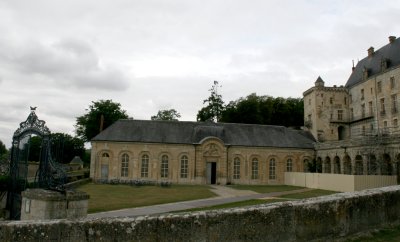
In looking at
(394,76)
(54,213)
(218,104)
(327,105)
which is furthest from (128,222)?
(218,104)

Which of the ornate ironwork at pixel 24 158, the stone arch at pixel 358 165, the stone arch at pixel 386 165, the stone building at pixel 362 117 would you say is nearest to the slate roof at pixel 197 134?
the stone building at pixel 362 117

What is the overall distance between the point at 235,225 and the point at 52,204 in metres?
7.30

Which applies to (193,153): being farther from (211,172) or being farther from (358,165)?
(358,165)

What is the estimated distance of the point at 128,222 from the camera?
18.1 feet

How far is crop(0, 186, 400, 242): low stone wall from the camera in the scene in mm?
5453

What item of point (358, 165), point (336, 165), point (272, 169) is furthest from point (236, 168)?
point (358, 165)

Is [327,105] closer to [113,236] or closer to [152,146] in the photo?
[152,146]

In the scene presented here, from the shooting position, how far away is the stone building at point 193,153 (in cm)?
3828

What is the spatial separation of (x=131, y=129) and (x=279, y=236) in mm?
35084

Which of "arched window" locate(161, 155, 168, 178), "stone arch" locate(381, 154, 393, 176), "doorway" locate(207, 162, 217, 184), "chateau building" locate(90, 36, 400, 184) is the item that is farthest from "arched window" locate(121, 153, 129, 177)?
"stone arch" locate(381, 154, 393, 176)

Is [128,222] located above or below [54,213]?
above

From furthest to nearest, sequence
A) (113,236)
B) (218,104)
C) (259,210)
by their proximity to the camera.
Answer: (218,104), (259,210), (113,236)

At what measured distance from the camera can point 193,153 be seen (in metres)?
39.5

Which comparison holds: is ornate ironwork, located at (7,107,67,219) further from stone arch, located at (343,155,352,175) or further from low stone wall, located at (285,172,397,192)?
stone arch, located at (343,155,352,175)
